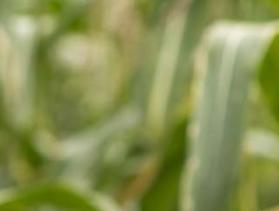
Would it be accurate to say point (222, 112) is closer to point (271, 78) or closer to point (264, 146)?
point (271, 78)

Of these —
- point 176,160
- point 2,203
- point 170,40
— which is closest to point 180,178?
point 176,160

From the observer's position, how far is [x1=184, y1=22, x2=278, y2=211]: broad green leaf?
48cm

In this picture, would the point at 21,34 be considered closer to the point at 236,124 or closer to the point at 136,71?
the point at 136,71

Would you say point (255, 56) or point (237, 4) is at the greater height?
point (237, 4)

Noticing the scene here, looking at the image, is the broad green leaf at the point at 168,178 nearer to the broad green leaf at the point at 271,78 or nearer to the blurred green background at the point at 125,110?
the blurred green background at the point at 125,110

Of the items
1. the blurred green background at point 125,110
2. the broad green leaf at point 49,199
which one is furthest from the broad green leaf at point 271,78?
the broad green leaf at point 49,199

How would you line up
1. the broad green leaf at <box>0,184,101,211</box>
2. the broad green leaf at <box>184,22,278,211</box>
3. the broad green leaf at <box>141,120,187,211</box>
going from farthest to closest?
the broad green leaf at <box>141,120,187,211</box>
the broad green leaf at <box>0,184,101,211</box>
the broad green leaf at <box>184,22,278,211</box>

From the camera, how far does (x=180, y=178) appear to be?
80 centimetres

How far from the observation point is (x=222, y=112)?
1.68 feet

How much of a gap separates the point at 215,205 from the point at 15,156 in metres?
0.54

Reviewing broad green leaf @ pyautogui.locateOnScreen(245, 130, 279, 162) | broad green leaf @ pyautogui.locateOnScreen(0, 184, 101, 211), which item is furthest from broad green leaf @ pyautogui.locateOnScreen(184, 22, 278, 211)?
broad green leaf @ pyautogui.locateOnScreen(245, 130, 279, 162)

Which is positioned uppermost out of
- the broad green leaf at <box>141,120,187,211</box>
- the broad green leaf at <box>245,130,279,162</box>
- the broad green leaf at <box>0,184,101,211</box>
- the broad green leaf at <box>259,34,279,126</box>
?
the broad green leaf at <box>245,130,279,162</box>

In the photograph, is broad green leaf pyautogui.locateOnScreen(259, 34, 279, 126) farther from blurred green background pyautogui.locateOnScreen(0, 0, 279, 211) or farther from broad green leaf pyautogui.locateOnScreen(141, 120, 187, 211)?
broad green leaf pyautogui.locateOnScreen(141, 120, 187, 211)

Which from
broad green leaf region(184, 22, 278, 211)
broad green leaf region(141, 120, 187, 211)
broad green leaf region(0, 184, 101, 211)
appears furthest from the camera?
broad green leaf region(141, 120, 187, 211)
